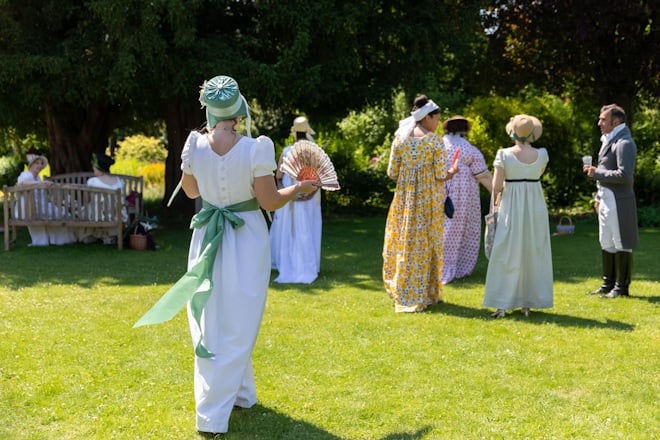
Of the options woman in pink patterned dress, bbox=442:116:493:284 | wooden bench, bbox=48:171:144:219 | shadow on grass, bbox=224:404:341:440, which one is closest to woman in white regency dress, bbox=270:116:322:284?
woman in pink patterned dress, bbox=442:116:493:284

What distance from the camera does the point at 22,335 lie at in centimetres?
678

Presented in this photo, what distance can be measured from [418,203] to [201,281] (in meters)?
3.73

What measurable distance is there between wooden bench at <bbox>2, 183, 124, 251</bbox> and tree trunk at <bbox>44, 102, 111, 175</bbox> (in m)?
3.83

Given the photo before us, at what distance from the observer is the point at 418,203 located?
307 inches

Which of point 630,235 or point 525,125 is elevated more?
point 525,125

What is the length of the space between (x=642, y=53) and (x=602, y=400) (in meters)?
13.5

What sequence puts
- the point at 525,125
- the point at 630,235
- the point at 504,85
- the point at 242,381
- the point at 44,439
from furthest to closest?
the point at 504,85 < the point at 630,235 < the point at 525,125 < the point at 242,381 < the point at 44,439

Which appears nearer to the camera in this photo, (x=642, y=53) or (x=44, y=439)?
(x=44, y=439)

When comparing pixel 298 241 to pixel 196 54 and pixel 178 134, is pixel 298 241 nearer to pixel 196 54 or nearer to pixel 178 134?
pixel 196 54

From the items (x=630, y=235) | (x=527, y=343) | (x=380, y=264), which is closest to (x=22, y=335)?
(x=527, y=343)

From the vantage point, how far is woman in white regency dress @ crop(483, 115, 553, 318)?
290 inches

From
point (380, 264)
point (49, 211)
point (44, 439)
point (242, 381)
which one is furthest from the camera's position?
point (49, 211)

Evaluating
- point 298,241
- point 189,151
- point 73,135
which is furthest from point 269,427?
point 73,135

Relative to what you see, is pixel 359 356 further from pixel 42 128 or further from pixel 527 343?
pixel 42 128
